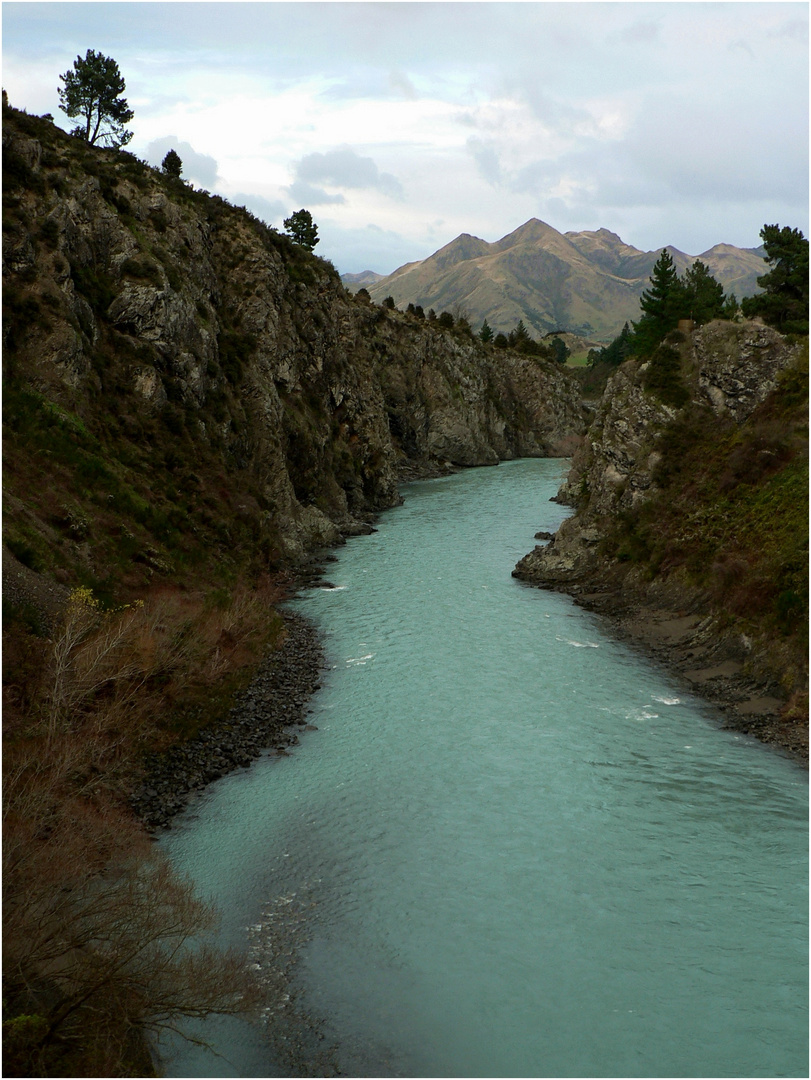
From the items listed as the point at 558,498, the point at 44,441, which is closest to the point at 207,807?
the point at 44,441

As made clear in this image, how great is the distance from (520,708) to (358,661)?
366 inches

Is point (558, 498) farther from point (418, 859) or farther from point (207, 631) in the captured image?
point (418, 859)

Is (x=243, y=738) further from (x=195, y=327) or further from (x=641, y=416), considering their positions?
(x=641, y=416)

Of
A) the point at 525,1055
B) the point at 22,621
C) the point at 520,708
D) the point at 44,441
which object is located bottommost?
the point at 525,1055

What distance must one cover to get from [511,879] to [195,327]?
151 ft

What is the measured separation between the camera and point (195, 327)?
185ft

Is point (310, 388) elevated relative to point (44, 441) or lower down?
elevated

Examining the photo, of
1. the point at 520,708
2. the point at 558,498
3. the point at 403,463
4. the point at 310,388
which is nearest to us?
the point at 520,708

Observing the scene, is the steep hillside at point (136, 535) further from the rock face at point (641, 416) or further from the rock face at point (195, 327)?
the rock face at point (641, 416)

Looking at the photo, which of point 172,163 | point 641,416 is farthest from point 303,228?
point 641,416

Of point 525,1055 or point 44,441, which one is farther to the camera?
point 44,441

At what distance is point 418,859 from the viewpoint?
23625mm

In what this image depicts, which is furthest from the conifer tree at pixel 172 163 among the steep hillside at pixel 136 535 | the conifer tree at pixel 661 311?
the conifer tree at pixel 661 311

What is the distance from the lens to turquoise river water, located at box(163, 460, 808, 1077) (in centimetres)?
1727
